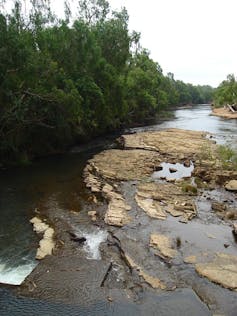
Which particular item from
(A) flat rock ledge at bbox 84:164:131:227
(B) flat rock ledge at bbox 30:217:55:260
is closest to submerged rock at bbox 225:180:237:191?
(A) flat rock ledge at bbox 84:164:131:227

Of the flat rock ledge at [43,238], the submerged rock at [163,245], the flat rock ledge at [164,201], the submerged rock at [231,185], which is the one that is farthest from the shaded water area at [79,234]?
the submerged rock at [231,185]

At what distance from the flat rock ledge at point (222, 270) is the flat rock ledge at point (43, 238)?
16.3 ft

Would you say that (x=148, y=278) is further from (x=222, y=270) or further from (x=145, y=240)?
(x=145, y=240)

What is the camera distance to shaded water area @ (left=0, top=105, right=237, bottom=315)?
8.24 meters

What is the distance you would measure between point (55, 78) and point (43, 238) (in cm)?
1764

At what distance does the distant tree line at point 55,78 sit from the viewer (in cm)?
2100

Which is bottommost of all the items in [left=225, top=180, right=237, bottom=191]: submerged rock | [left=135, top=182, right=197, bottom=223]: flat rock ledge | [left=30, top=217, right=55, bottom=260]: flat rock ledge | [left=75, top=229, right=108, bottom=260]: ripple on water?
[left=225, top=180, right=237, bottom=191]: submerged rock

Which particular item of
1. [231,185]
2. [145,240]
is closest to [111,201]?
[145,240]

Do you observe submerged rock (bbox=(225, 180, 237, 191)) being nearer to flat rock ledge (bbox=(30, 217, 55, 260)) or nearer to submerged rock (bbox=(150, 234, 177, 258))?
submerged rock (bbox=(150, 234, 177, 258))

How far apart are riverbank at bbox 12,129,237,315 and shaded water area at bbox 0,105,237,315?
0.06m

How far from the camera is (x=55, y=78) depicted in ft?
86.9

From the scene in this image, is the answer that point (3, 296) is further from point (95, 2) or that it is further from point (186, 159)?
point (95, 2)

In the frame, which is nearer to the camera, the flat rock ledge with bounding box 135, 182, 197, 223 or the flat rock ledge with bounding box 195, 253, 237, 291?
the flat rock ledge with bounding box 195, 253, 237, 291

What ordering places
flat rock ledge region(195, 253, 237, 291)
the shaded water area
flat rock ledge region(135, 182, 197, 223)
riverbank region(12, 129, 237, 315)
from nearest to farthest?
1. the shaded water area
2. riverbank region(12, 129, 237, 315)
3. flat rock ledge region(195, 253, 237, 291)
4. flat rock ledge region(135, 182, 197, 223)
